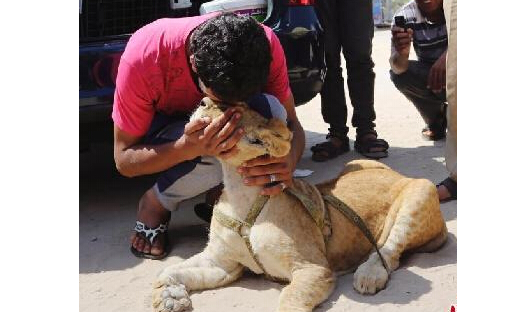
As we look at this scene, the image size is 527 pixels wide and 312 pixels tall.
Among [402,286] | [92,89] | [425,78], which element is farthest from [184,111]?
[425,78]

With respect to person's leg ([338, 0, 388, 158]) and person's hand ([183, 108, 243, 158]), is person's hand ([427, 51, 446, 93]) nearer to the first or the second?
person's leg ([338, 0, 388, 158])

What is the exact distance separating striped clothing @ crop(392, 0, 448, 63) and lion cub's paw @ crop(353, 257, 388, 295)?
3095 millimetres

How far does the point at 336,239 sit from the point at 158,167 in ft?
3.18

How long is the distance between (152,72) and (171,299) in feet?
3.73

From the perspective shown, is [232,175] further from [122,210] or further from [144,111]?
[122,210]

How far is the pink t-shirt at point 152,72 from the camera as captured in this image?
142 inches

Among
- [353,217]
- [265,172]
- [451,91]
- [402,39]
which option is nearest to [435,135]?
[402,39]

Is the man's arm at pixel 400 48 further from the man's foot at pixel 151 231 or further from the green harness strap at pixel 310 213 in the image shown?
the man's foot at pixel 151 231

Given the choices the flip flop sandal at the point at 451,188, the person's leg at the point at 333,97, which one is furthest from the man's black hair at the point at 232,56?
the person's leg at the point at 333,97

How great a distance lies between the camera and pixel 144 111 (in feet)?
12.2

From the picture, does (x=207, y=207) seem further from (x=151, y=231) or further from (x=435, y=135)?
(x=435, y=135)

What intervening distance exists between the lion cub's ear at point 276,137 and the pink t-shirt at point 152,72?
65cm

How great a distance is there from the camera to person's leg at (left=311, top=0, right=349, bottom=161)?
221 inches

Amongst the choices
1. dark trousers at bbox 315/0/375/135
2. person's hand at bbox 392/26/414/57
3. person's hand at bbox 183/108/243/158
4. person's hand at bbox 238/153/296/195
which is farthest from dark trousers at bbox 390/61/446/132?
person's hand at bbox 183/108/243/158
